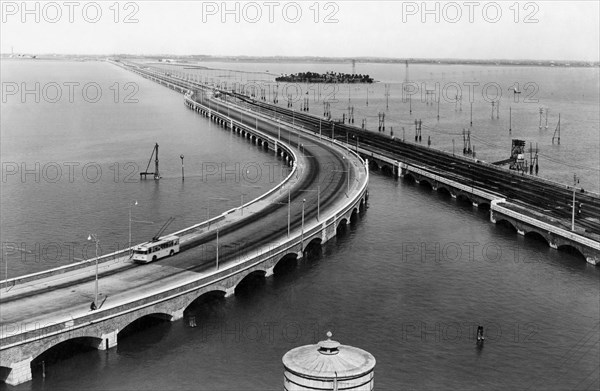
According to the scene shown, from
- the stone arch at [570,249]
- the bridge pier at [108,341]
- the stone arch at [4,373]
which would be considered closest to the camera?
the stone arch at [4,373]

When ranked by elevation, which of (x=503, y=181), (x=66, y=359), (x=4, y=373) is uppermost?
(x=503, y=181)

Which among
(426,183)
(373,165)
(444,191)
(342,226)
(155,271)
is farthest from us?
(373,165)

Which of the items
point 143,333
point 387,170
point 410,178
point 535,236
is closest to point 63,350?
point 143,333

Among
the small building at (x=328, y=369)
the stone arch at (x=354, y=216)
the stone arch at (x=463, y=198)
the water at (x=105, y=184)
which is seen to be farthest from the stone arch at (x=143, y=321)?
the stone arch at (x=463, y=198)

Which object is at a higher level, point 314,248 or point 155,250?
point 155,250

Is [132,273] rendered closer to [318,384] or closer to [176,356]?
[176,356]

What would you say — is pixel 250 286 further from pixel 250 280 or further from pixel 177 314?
pixel 177 314

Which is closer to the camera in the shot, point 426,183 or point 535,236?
point 535,236

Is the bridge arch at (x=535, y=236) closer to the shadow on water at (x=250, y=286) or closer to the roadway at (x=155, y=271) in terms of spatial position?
the roadway at (x=155, y=271)
